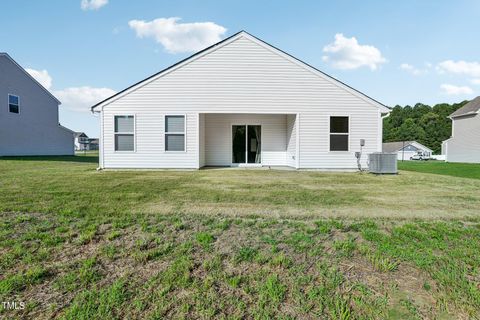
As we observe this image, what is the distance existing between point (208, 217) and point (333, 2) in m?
12.2

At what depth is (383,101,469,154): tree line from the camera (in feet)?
204

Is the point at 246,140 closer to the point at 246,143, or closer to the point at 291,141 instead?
the point at 246,143

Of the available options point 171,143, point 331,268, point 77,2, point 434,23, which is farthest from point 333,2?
point 331,268

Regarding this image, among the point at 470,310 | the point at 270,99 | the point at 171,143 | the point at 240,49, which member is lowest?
the point at 470,310

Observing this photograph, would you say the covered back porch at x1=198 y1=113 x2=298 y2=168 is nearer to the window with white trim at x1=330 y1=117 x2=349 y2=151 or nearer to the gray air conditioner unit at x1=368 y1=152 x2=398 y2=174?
the window with white trim at x1=330 y1=117 x2=349 y2=151

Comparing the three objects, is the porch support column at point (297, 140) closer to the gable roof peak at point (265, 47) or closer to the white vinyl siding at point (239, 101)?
the white vinyl siding at point (239, 101)

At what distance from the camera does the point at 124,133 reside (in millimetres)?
12273

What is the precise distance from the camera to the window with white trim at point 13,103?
2245cm

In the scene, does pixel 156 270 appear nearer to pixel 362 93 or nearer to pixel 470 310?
pixel 470 310

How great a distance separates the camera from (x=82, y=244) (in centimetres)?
344

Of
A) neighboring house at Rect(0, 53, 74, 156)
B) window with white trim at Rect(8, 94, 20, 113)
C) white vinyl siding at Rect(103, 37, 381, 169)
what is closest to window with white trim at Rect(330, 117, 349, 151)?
white vinyl siding at Rect(103, 37, 381, 169)

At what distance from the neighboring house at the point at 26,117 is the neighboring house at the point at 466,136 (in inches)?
1624

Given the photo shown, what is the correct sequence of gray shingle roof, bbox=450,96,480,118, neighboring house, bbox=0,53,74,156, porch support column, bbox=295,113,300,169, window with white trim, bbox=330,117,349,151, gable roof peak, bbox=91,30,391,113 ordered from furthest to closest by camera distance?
gray shingle roof, bbox=450,96,480,118 < neighboring house, bbox=0,53,74,156 < window with white trim, bbox=330,117,349,151 < porch support column, bbox=295,113,300,169 < gable roof peak, bbox=91,30,391,113

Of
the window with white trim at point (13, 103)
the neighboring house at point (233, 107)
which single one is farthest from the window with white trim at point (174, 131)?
the window with white trim at point (13, 103)
